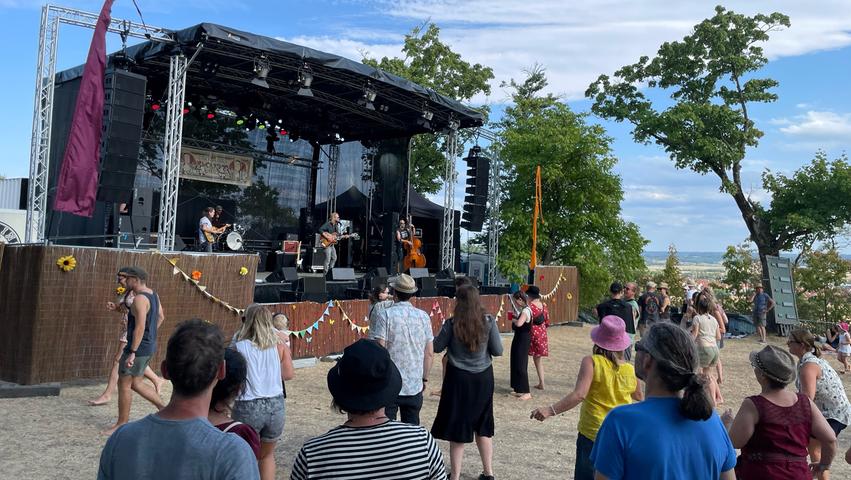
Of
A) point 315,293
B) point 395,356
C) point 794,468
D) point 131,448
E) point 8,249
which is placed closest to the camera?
point 131,448

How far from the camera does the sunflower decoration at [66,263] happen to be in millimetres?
7496

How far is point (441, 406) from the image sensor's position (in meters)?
4.67

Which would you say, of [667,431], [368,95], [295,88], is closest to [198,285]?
[368,95]

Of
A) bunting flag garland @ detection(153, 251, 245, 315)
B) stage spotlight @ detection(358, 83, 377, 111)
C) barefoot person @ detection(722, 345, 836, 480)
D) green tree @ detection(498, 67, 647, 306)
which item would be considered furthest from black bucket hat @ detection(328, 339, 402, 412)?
green tree @ detection(498, 67, 647, 306)

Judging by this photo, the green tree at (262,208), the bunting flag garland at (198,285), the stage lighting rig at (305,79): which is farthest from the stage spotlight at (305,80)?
the green tree at (262,208)

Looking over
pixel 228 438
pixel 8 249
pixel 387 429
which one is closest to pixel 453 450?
pixel 387 429

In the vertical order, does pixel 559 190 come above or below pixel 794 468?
above

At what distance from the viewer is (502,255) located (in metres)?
22.4

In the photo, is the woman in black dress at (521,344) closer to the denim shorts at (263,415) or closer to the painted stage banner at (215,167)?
the denim shorts at (263,415)

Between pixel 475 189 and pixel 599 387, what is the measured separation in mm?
14293

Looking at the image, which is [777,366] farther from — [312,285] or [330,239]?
[330,239]

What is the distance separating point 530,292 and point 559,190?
14947 millimetres

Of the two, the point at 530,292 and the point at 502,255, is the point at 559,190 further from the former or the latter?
the point at 530,292

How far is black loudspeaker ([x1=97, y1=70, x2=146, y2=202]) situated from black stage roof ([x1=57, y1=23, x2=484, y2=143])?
145 centimetres
